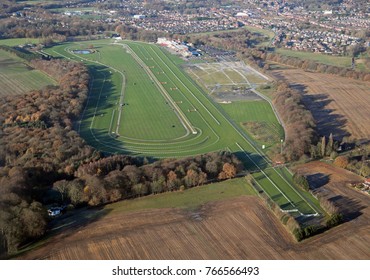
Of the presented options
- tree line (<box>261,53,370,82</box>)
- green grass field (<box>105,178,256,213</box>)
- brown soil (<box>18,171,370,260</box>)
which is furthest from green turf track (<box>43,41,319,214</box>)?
tree line (<box>261,53,370,82</box>)

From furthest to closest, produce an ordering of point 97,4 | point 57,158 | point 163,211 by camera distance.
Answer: point 97,4 → point 57,158 → point 163,211

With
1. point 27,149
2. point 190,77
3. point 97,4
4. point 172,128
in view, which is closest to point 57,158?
point 27,149

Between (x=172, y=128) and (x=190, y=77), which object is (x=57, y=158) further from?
(x=190, y=77)

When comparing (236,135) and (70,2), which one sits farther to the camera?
(70,2)

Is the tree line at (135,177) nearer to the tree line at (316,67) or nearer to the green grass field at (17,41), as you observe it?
the tree line at (316,67)

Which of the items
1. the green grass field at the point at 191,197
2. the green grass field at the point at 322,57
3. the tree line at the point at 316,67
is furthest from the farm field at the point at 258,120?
the green grass field at the point at 322,57

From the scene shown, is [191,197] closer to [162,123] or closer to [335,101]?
[162,123]

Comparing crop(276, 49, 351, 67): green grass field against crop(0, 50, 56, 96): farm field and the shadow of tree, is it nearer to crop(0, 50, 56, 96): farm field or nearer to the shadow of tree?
crop(0, 50, 56, 96): farm field

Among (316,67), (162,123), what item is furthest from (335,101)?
(162,123)

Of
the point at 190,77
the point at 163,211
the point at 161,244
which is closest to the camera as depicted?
the point at 161,244
